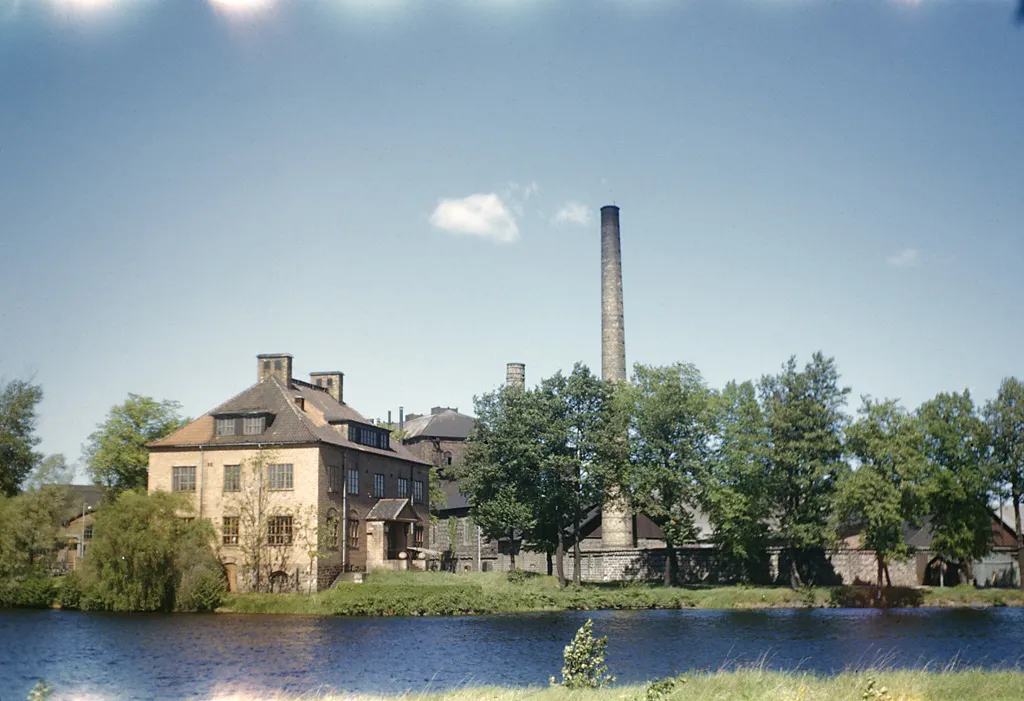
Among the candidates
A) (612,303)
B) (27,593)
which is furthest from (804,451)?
(27,593)

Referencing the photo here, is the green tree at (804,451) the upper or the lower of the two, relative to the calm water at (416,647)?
upper

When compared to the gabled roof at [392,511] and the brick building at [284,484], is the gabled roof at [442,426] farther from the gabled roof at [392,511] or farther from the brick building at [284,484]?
the brick building at [284,484]

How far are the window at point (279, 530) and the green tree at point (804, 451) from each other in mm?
27992

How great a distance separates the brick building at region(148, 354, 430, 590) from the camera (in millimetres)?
57031

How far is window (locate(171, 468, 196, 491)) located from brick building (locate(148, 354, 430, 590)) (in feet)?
0.19

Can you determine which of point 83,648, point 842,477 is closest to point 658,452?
point 842,477

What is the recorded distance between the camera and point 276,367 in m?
63.6

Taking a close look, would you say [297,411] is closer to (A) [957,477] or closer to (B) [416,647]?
(B) [416,647]

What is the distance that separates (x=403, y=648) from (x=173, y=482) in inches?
1137

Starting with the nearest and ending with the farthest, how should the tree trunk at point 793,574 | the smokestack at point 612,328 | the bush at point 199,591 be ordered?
1. the bush at point 199,591
2. the tree trunk at point 793,574
3. the smokestack at point 612,328

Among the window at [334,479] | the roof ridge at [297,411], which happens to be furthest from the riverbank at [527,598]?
the roof ridge at [297,411]

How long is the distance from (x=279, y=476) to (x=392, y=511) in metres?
8.22

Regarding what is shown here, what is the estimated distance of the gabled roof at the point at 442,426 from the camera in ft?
337

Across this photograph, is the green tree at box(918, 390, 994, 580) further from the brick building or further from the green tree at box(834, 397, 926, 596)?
the brick building
